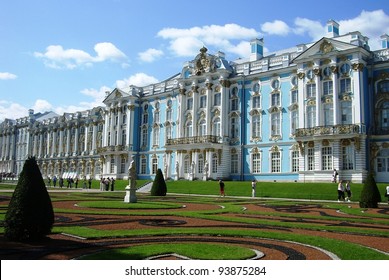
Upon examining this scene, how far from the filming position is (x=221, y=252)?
945 centimetres

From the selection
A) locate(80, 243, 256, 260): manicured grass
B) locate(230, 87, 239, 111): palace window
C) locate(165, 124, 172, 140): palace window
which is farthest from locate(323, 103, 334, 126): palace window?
locate(80, 243, 256, 260): manicured grass

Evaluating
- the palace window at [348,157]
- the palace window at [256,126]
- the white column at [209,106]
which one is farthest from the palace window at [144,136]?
the palace window at [348,157]

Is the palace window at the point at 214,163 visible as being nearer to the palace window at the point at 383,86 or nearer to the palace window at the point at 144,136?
the palace window at the point at 144,136

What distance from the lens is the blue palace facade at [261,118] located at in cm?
4169

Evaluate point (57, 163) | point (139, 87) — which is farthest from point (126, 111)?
point (57, 163)

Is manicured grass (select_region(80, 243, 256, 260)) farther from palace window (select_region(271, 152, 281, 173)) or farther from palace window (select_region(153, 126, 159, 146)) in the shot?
palace window (select_region(153, 126, 159, 146))

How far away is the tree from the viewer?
10.7 m

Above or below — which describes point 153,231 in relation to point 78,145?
below

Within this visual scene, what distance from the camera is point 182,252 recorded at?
934cm

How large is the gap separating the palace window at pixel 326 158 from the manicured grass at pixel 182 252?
113 ft

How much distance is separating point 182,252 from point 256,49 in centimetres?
4842

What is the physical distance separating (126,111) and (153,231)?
180 feet

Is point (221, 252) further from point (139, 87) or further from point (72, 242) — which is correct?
point (139, 87)

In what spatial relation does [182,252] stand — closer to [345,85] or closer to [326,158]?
[326,158]
